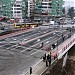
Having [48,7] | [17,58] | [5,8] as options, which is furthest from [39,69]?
[48,7]

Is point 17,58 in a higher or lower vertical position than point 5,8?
lower

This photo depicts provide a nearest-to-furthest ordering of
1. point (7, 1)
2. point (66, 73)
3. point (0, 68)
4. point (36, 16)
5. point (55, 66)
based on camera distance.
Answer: point (0, 68)
point (55, 66)
point (66, 73)
point (7, 1)
point (36, 16)

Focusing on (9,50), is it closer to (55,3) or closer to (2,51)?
(2,51)

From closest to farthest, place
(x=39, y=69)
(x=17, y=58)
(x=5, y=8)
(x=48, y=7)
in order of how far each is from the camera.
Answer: (x=39, y=69), (x=17, y=58), (x=5, y=8), (x=48, y=7)

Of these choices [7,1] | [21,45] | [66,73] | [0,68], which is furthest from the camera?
[7,1]

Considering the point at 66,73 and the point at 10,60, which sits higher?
the point at 10,60

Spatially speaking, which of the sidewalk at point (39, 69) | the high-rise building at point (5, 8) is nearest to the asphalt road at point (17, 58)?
the sidewalk at point (39, 69)

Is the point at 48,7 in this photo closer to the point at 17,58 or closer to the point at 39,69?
the point at 17,58

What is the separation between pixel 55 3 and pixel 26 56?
118481 millimetres

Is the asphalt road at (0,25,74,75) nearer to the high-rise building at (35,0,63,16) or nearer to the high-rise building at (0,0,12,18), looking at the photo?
the high-rise building at (0,0,12,18)

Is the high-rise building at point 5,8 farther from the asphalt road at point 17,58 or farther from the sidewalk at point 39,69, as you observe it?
the sidewalk at point 39,69

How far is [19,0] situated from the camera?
135m

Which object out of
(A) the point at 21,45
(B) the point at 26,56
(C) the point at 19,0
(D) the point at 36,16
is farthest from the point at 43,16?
(B) the point at 26,56

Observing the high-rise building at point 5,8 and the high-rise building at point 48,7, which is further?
the high-rise building at point 48,7
